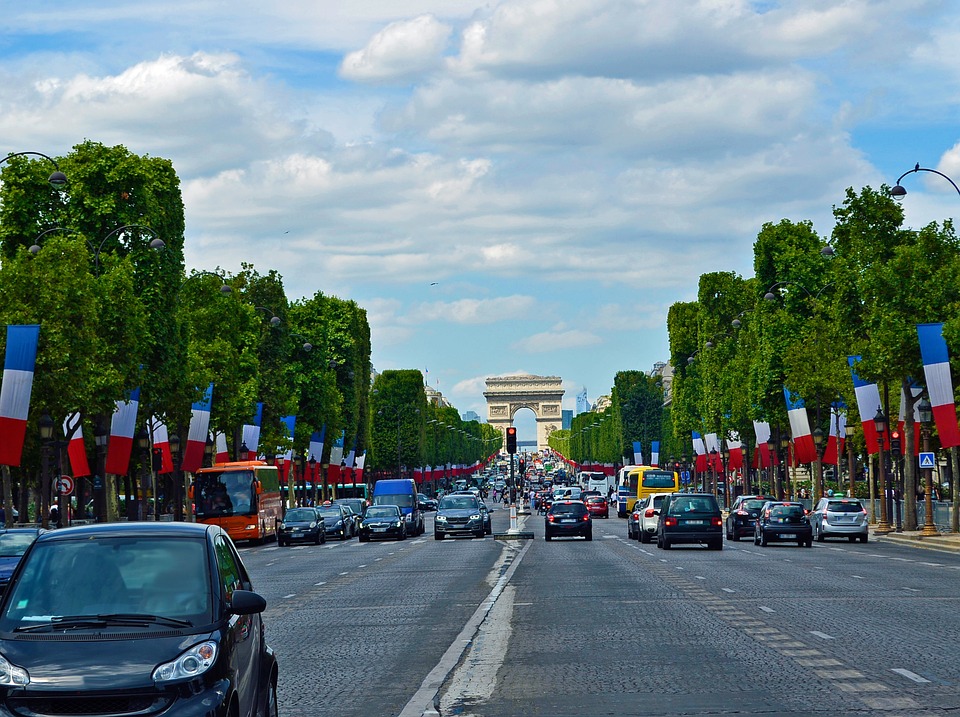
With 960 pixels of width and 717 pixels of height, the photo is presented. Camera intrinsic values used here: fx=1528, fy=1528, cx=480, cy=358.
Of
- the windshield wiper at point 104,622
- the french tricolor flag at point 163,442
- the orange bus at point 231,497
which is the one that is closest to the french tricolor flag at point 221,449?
the french tricolor flag at point 163,442

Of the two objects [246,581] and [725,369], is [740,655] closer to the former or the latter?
[246,581]

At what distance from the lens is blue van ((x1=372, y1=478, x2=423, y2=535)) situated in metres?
70.9

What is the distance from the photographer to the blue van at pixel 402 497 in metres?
70.9

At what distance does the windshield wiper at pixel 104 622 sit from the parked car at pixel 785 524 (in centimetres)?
4165

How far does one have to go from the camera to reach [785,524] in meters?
48.8

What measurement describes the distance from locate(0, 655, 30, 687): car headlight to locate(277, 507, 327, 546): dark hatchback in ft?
172

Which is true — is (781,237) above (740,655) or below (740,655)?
above

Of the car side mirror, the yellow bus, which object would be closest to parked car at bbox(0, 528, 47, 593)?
the car side mirror

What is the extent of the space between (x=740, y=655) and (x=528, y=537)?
44.3 m

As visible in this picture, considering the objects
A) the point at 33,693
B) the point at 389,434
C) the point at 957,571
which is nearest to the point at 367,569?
the point at 957,571

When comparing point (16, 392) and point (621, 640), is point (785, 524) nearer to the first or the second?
point (16, 392)

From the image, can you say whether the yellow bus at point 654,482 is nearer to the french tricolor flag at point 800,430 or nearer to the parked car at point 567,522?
the french tricolor flag at point 800,430

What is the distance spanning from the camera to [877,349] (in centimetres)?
5112

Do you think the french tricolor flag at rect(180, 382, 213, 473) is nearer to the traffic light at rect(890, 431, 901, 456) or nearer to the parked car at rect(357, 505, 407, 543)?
the parked car at rect(357, 505, 407, 543)
